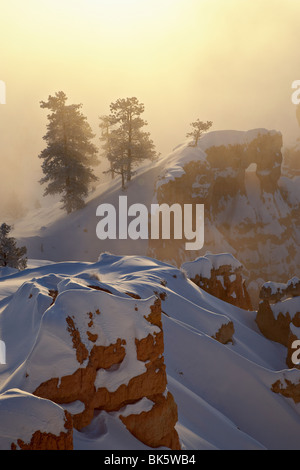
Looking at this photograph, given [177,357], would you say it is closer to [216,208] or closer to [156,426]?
[156,426]

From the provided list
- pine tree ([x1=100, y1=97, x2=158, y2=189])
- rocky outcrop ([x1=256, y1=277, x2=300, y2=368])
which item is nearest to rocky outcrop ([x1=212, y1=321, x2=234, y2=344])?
rocky outcrop ([x1=256, y1=277, x2=300, y2=368])

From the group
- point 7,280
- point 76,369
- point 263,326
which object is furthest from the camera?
point 263,326

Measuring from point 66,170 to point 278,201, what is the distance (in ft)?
92.9

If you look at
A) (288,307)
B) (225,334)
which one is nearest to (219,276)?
(288,307)

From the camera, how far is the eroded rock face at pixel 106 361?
606cm

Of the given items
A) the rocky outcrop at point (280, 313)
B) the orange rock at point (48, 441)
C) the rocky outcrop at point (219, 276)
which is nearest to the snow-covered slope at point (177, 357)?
the orange rock at point (48, 441)

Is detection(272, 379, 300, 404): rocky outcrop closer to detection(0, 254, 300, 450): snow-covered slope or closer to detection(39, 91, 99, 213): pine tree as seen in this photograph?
detection(0, 254, 300, 450): snow-covered slope

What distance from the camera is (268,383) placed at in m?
12.3

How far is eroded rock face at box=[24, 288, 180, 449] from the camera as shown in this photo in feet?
19.9

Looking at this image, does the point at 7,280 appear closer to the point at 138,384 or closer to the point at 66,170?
the point at 138,384

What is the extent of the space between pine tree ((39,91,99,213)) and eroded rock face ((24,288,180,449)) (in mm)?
27154

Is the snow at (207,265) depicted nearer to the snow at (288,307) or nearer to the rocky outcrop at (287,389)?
the snow at (288,307)

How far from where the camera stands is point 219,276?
2202 cm
